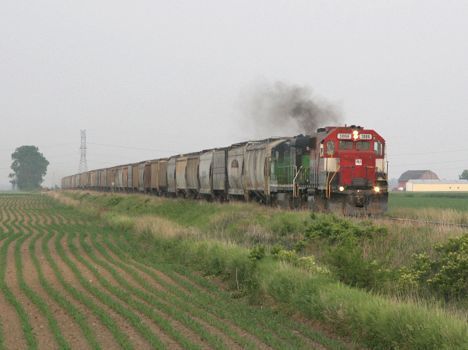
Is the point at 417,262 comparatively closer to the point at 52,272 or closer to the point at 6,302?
the point at 6,302

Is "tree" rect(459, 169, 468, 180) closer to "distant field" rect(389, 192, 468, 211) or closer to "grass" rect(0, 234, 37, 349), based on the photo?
"distant field" rect(389, 192, 468, 211)

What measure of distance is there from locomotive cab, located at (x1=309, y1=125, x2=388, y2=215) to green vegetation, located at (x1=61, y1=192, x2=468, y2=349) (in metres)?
2.72

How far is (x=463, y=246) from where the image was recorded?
37.9 feet

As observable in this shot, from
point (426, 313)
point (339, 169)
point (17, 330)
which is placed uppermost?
point (339, 169)

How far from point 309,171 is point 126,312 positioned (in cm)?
1582

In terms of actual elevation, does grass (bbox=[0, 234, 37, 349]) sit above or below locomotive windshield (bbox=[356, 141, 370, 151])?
below

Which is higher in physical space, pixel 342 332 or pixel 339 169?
pixel 339 169

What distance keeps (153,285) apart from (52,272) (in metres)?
3.77

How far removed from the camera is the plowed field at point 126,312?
30.1ft

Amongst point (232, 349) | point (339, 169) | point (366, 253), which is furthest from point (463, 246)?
point (339, 169)

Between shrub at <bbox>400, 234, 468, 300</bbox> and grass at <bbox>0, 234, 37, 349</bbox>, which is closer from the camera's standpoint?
grass at <bbox>0, 234, 37, 349</bbox>

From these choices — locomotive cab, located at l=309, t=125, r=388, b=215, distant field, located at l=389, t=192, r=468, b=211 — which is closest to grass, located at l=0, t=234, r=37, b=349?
locomotive cab, located at l=309, t=125, r=388, b=215

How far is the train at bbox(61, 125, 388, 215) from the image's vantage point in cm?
2414

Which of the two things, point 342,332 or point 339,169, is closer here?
point 342,332
